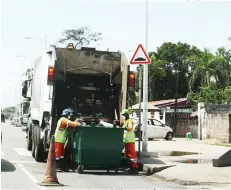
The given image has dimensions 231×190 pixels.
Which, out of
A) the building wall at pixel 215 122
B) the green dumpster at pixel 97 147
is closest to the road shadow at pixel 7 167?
the green dumpster at pixel 97 147

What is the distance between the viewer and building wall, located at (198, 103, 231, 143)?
2441 centimetres

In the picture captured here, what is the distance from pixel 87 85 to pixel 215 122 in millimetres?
14464

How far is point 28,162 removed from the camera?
528 inches

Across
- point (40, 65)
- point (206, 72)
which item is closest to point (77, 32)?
point (206, 72)

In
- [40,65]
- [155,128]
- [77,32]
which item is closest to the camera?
[40,65]

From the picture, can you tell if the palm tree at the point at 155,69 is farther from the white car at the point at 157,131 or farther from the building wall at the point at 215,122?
the white car at the point at 157,131

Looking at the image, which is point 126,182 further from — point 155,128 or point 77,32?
point 77,32

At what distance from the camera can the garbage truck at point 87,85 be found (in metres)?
12.7

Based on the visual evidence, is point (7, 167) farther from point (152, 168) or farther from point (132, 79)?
point (132, 79)

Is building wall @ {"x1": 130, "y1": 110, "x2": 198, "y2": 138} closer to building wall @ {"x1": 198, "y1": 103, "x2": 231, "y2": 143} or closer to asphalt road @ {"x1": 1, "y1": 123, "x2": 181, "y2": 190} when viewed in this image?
building wall @ {"x1": 198, "y1": 103, "x2": 231, "y2": 143}

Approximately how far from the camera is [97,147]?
36.4ft

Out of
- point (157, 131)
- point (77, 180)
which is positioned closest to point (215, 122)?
point (157, 131)

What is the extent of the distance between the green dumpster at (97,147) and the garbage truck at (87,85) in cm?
138

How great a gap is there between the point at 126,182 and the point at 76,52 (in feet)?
14.6
